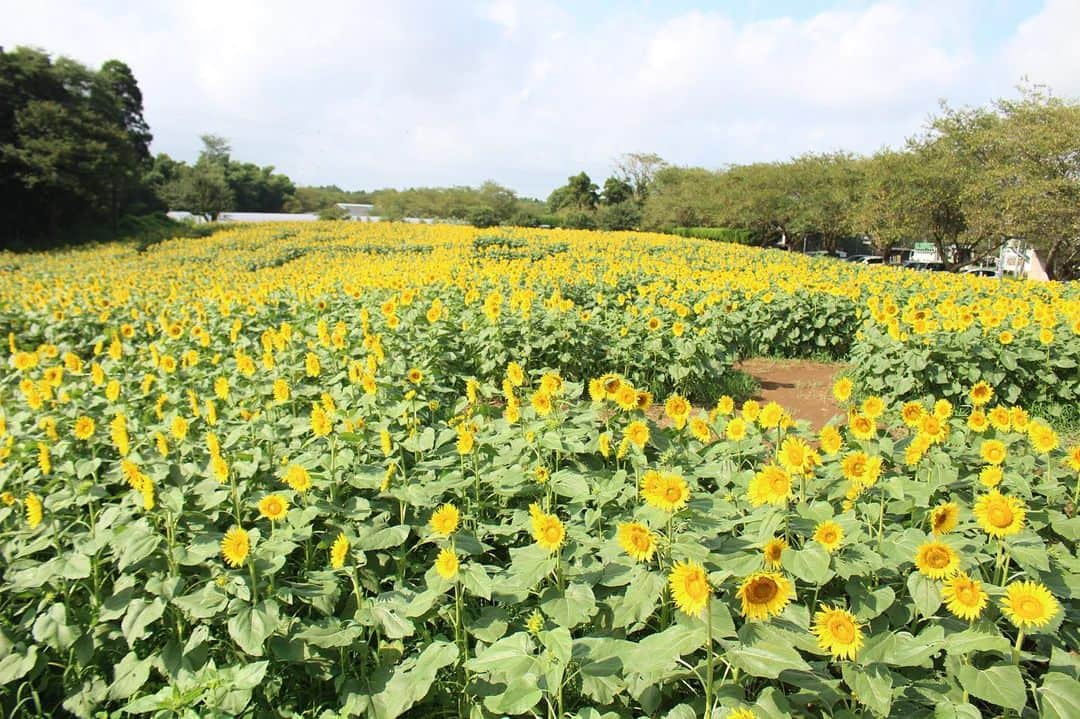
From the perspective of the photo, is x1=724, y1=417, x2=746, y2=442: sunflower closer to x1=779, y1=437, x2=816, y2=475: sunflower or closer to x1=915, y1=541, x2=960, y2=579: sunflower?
x1=779, y1=437, x2=816, y2=475: sunflower

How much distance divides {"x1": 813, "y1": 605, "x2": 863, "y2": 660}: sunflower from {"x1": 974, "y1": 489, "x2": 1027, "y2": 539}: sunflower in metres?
0.54

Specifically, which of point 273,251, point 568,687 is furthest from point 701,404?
point 273,251

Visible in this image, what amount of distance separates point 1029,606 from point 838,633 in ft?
1.34

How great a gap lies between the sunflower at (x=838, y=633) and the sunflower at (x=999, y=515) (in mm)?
538

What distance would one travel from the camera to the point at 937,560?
55.4 inches

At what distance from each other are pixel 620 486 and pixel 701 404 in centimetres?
427

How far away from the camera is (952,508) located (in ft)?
5.03

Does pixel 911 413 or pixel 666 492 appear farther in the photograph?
pixel 911 413

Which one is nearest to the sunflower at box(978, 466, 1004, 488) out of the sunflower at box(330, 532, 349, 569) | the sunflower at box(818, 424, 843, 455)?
the sunflower at box(818, 424, 843, 455)

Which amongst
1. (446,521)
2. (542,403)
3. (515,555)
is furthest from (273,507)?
(542,403)

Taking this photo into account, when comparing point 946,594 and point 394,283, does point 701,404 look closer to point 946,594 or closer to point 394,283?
point 394,283

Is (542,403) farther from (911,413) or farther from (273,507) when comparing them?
(911,413)

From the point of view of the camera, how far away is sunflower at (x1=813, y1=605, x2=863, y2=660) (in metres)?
1.23

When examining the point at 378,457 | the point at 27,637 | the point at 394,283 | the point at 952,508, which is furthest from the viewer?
the point at 394,283
